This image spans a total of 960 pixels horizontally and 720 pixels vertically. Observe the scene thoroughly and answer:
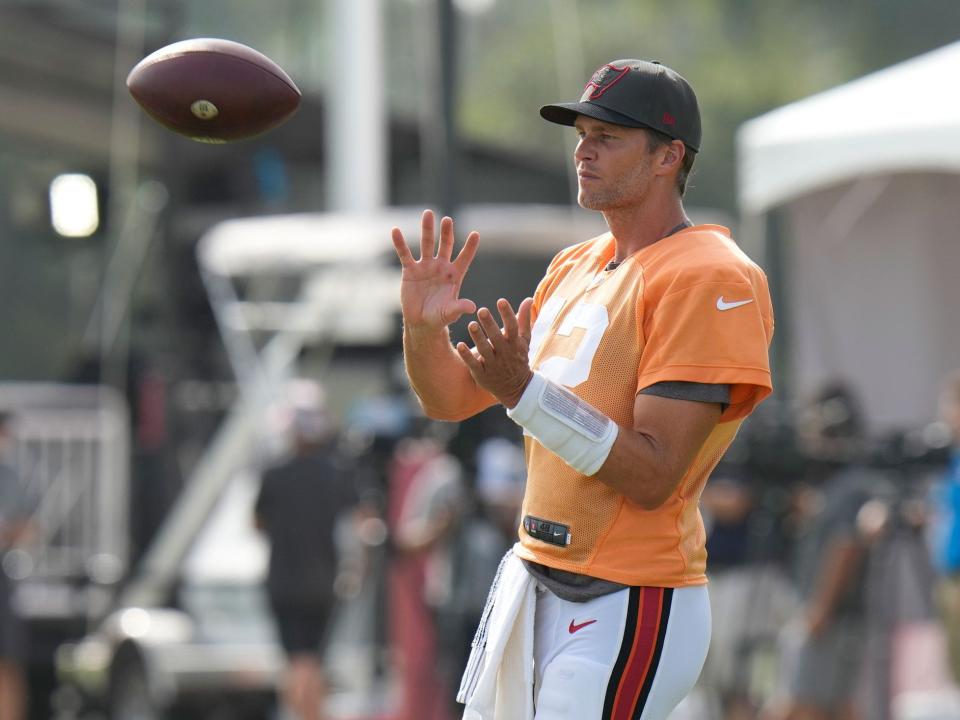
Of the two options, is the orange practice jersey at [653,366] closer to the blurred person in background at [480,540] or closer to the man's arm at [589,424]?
the man's arm at [589,424]

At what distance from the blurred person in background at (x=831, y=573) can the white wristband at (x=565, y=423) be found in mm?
5251

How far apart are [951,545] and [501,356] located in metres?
5.19

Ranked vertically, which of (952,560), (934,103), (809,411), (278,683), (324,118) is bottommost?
(278,683)

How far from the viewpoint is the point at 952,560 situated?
8578mm

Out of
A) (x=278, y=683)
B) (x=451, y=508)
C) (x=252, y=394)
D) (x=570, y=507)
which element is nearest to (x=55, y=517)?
(x=252, y=394)

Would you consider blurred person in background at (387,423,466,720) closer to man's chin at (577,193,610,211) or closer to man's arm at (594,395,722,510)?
man's chin at (577,193,610,211)

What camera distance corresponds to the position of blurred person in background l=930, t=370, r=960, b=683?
8523 millimetres

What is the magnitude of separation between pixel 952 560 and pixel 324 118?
9.42 meters

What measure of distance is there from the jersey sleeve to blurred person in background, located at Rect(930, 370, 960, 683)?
483 centimetres

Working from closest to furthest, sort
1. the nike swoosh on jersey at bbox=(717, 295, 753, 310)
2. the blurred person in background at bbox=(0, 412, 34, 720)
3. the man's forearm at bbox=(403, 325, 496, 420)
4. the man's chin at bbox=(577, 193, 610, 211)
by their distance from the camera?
the nike swoosh on jersey at bbox=(717, 295, 753, 310)
the man's chin at bbox=(577, 193, 610, 211)
the man's forearm at bbox=(403, 325, 496, 420)
the blurred person in background at bbox=(0, 412, 34, 720)

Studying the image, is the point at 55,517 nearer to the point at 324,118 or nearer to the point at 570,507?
the point at 324,118

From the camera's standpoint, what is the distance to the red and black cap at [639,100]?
4090 mm

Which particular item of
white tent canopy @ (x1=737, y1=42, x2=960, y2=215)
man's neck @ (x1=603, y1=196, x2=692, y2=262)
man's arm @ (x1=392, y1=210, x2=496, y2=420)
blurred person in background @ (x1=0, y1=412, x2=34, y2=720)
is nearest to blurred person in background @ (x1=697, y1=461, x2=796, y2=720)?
white tent canopy @ (x1=737, y1=42, x2=960, y2=215)

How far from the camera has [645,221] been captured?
421 centimetres
